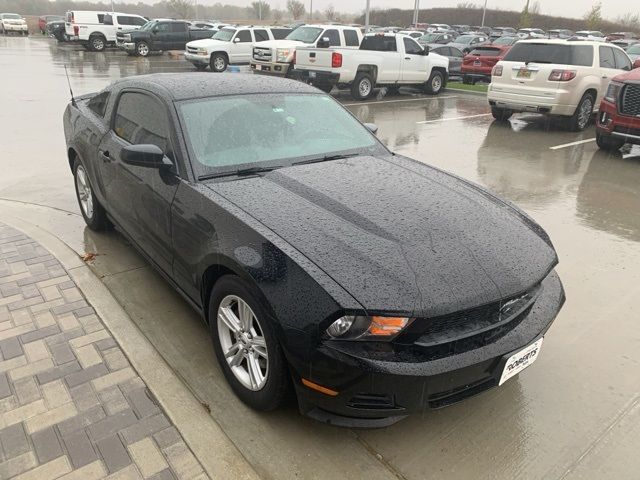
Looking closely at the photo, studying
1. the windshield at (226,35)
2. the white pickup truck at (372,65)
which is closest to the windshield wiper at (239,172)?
the white pickup truck at (372,65)

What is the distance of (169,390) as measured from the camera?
285cm

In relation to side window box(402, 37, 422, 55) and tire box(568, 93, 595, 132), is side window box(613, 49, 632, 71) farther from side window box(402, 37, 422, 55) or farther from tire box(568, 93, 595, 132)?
side window box(402, 37, 422, 55)

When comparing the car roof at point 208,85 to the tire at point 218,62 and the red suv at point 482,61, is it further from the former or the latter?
the tire at point 218,62

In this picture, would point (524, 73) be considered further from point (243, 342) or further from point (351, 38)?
point (243, 342)

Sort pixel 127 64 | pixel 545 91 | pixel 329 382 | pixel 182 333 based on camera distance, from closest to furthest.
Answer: pixel 329 382, pixel 182 333, pixel 545 91, pixel 127 64

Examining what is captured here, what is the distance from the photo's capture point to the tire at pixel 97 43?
27281 millimetres

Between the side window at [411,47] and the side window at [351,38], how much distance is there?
4.54 ft

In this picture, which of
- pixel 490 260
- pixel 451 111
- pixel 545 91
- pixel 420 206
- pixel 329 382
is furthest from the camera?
pixel 451 111

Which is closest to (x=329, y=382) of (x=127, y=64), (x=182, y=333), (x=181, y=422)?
(x=181, y=422)

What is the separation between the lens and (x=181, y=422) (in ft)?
8.61

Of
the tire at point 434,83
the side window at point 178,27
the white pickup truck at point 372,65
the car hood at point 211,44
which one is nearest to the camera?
the white pickup truck at point 372,65

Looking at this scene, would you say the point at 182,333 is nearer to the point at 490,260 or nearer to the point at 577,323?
the point at 490,260

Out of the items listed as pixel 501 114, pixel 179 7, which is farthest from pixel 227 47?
pixel 179 7

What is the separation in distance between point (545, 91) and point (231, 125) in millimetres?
8544
